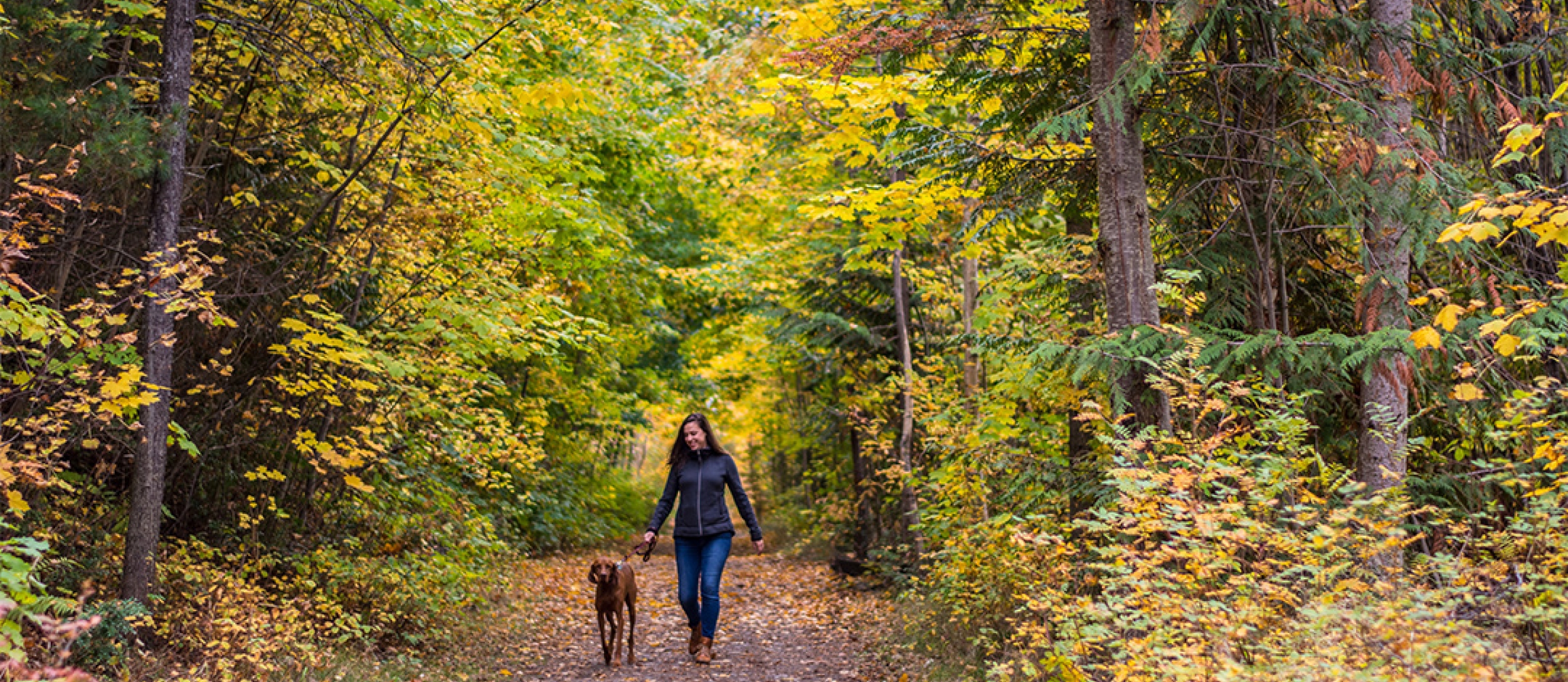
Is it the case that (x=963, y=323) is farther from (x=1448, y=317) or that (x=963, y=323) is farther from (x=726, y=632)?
(x=1448, y=317)

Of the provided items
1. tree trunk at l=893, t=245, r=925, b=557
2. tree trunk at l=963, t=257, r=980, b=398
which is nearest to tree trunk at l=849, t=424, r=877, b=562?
tree trunk at l=893, t=245, r=925, b=557

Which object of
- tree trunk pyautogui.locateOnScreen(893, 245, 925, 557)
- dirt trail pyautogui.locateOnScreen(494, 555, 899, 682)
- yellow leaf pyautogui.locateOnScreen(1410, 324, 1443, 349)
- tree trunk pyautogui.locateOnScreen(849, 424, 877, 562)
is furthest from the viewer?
Result: tree trunk pyautogui.locateOnScreen(849, 424, 877, 562)

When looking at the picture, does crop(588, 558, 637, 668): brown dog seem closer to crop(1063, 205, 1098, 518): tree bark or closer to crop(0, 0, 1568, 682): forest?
crop(0, 0, 1568, 682): forest

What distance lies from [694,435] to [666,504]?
0.70 meters

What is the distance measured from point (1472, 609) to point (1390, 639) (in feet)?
4.64

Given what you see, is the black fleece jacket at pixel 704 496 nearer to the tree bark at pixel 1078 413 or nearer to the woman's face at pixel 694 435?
the woman's face at pixel 694 435

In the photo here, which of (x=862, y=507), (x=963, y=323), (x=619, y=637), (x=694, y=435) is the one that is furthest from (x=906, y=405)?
(x=619, y=637)

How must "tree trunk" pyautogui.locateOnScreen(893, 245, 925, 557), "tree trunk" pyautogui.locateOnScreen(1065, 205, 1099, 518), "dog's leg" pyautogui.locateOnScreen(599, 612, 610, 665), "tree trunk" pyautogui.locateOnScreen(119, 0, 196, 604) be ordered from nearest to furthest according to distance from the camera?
"tree trunk" pyautogui.locateOnScreen(119, 0, 196, 604)
"tree trunk" pyautogui.locateOnScreen(1065, 205, 1099, 518)
"dog's leg" pyautogui.locateOnScreen(599, 612, 610, 665)
"tree trunk" pyautogui.locateOnScreen(893, 245, 925, 557)

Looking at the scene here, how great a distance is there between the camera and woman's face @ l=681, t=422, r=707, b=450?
8290 millimetres

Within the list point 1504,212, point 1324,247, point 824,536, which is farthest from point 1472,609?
point 824,536

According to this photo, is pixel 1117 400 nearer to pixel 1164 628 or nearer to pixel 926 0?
pixel 1164 628

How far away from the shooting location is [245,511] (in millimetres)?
8758

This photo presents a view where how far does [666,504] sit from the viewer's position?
336 inches

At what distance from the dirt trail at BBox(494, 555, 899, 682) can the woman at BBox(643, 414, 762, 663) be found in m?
0.62
